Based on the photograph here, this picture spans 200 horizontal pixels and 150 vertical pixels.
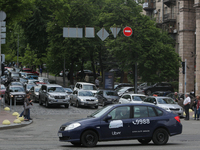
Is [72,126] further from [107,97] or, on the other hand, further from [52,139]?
[107,97]

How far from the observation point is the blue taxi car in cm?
1193

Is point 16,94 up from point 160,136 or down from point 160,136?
up

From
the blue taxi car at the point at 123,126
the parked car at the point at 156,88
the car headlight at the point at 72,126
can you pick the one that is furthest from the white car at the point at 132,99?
the car headlight at the point at 72,126

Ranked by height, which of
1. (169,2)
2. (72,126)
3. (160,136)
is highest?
(169,2)

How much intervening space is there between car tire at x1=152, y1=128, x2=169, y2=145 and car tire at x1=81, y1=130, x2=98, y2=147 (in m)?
2.13

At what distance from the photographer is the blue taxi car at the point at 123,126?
470 inches

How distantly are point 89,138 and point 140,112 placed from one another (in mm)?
2027

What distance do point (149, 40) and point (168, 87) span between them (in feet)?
43.8

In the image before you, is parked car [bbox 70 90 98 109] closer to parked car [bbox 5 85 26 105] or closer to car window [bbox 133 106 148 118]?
parked car [bbox 5 85 26 105]

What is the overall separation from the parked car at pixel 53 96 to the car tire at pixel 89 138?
61.2 ft

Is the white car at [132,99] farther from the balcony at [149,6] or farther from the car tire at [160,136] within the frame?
the balcony at [149,6]

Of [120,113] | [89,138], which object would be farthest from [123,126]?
[89,138]

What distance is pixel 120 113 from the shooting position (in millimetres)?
12445

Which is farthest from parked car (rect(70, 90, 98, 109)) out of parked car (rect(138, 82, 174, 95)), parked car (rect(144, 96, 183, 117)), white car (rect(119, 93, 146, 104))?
parked car (rect(138, 82, 174, 95))
